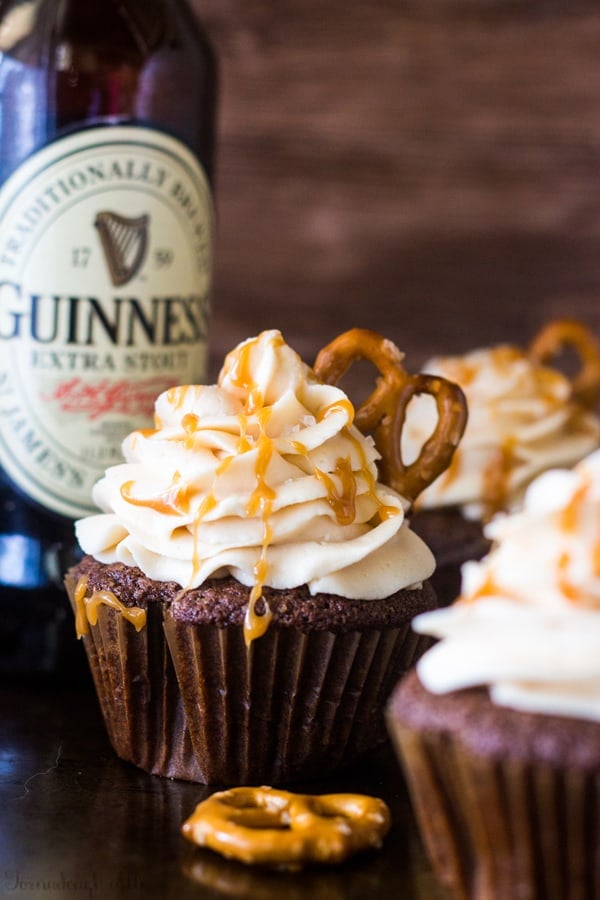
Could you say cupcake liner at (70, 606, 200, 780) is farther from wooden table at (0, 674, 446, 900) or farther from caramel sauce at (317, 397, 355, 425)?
caramel sauce at (317, 397, 355, 425)

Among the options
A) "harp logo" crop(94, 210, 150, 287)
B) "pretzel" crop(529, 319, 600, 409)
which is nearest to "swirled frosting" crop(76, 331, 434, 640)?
"harp logo" crop(94, 210, 150, 287)

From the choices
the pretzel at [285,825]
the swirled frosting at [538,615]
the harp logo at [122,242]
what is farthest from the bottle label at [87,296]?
the swirled frosting at [538,615]

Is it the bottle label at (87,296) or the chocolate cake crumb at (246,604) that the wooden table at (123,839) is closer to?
the chocolate cake crumb at (246,604)

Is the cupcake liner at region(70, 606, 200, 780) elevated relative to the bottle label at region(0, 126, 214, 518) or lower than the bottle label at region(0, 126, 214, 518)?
lower

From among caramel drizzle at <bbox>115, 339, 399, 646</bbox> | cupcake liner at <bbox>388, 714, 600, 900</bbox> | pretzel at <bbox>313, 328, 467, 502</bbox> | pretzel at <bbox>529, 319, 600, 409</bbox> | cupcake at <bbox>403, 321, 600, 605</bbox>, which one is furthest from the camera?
pretzel at <bbox>529, 319, 600, 409</bbox>

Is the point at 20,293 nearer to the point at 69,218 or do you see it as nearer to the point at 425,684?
the point at 69,218

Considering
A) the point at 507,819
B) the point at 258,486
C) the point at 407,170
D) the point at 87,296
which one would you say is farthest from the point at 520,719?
the point at 407,170

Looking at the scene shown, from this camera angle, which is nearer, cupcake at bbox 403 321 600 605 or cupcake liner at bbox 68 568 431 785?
cupcake liner at bbox 68 568 431 785
